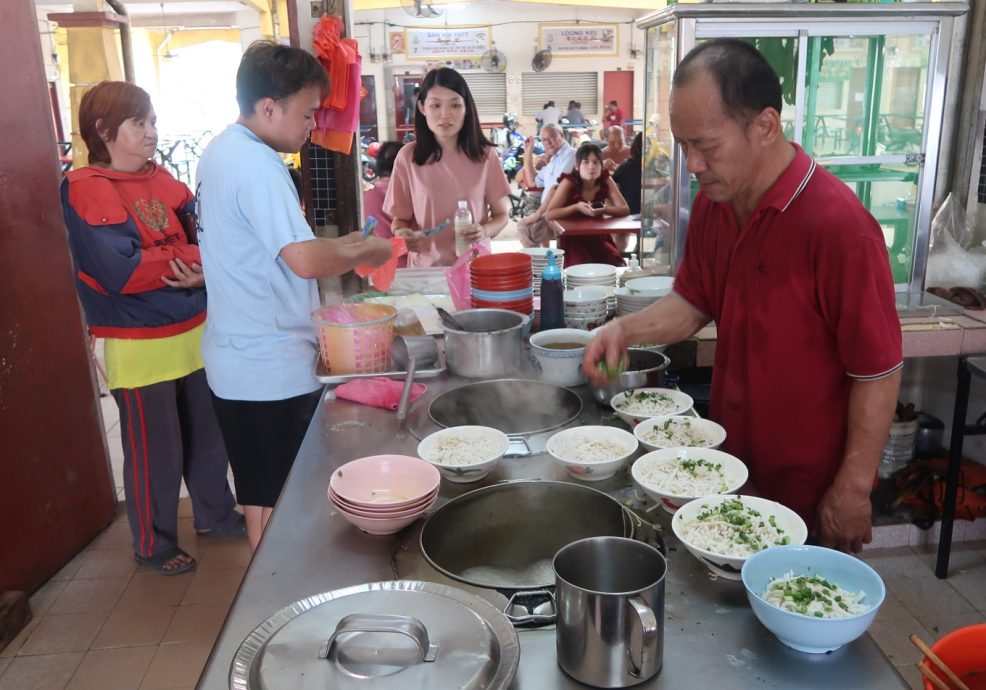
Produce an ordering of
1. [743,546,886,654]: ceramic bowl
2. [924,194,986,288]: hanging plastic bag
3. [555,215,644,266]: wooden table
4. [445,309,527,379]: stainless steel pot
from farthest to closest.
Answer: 1. [555,215,644,266]: wooden table
2. [924,194,986,288]: hanging plastic bag
3. [445,309,527,379]: stainless steel pot
4. [743,546,886,654]: ceramic bowl

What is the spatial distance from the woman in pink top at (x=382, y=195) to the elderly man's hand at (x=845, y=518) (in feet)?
9.94

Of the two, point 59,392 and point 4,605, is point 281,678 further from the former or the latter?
point 59,392

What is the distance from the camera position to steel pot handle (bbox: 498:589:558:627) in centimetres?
128

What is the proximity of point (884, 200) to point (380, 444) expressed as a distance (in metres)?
2.91

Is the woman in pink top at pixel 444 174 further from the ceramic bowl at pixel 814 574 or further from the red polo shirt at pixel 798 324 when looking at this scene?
the ceramic bowl at pixel 814 574

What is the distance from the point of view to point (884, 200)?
3771 mm

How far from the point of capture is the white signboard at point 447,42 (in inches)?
728

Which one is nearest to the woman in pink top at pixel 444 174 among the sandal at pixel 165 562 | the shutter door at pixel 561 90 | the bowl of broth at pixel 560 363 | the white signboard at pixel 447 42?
the bowl of broth at pixel 560 363

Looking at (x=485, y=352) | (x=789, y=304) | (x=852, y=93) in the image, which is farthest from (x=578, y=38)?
(x=789, y=304)

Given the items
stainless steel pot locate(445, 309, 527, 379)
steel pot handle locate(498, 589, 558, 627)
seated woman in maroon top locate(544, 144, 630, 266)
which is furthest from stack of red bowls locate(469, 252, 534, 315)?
seated woman in maroon top locate(544, 144, 630, 266)

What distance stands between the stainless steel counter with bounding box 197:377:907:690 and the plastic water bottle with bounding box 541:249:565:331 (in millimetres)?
753

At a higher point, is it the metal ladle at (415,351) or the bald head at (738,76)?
the bald head at (738,76)

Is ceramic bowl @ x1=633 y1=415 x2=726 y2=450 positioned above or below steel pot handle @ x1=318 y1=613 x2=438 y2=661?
below

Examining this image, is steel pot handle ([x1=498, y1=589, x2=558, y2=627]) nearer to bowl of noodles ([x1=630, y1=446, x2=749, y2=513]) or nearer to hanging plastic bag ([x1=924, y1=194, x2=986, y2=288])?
bowl of noodles ([x1=630, y1=446, x2=749, y2=513])
